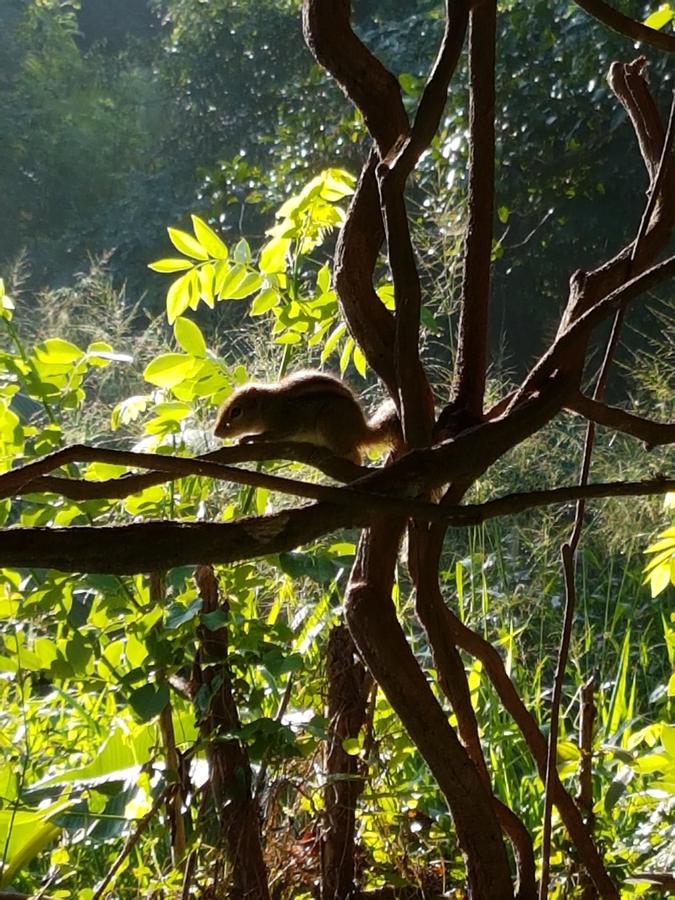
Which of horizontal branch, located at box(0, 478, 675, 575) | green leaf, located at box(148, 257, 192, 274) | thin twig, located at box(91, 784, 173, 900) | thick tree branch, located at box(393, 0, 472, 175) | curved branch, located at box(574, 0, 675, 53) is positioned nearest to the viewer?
horizontal branch, located at box(0, 478, 675, 575)

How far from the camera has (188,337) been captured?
2.50 ft

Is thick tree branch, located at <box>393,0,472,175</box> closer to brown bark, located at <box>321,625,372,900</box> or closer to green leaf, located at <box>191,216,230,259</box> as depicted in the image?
green leaf, located at <box>191,216,230,259</box>

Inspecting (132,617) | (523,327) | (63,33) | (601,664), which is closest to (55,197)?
(63,33)

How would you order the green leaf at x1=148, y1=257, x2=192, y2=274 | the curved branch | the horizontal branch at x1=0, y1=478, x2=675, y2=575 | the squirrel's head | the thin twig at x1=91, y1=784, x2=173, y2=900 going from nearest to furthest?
the horizontal branch at x1=0, y1=478, x2=675, y2=575, the curved branch, the thin twig at x1=91, y1=784, x2=173, y2=900, the green leaf at x1=148, y1=257, x2=192, y2=274, the squirrel's head

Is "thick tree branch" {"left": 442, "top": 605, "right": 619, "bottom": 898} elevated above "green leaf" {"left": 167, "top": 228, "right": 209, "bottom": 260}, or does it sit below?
below

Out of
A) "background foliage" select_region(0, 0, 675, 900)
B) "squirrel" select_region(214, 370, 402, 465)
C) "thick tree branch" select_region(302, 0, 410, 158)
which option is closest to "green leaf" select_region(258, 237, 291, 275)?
"background foliage" select_region(0, 0, 675, 900)

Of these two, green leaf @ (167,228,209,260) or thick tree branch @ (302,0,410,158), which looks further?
green leaf @ (167,228,209,260)

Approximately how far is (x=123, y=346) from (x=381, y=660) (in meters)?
1.49

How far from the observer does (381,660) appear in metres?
0.52

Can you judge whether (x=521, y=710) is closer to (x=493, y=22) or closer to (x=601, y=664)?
(x=493, y=22)

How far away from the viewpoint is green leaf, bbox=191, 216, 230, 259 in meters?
0.78

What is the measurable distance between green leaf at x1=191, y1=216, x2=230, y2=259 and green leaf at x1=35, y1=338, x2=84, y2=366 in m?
0.13

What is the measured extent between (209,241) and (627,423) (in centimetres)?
40

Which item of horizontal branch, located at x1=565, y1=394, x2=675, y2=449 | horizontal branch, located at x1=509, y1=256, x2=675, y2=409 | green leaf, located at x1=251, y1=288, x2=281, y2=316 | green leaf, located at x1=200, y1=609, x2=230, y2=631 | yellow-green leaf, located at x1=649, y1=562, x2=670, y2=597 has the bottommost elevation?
horizontal branch, located at x1=565, y1=394, x2=675, y2=449
